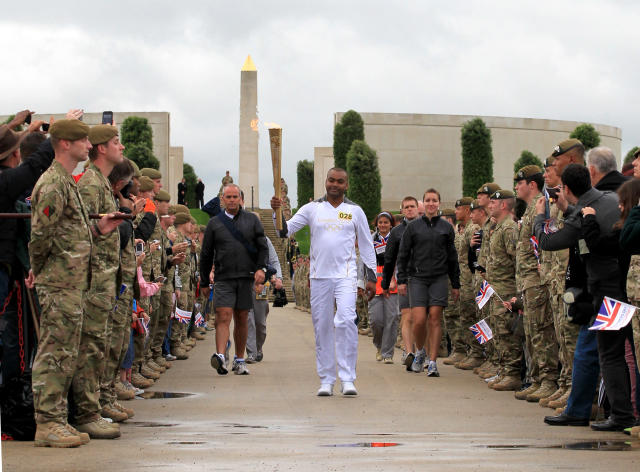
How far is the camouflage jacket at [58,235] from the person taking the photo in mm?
7070

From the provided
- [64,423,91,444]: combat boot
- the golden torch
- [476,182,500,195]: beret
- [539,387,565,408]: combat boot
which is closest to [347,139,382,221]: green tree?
[476,182,500,195]: beret

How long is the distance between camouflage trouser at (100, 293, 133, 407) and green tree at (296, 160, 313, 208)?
82.2 m

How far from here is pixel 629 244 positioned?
7262 millimetres

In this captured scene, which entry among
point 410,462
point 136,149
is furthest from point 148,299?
point 136,149

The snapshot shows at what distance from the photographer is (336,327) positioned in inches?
443

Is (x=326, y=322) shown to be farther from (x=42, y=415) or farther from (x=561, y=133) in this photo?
(x=561, y=133)

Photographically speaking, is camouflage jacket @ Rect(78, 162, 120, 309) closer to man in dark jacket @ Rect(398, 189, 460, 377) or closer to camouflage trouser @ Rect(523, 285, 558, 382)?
camouflage trouser @ Rect(523, 285, 558, 382)

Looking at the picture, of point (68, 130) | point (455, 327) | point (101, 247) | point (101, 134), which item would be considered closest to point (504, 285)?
point (455, 327)

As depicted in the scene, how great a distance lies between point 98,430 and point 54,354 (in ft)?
2.49

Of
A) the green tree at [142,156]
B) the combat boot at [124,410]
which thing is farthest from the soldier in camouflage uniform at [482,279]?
the green tree at [142,156]

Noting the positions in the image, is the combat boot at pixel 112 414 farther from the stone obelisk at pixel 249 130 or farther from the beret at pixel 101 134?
the stone obelisk at pixel 249 130

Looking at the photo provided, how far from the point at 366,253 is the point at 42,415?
5.19m

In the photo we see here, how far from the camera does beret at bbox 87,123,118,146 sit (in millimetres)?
8336

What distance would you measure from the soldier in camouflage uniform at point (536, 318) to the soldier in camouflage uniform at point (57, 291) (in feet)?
15.7
